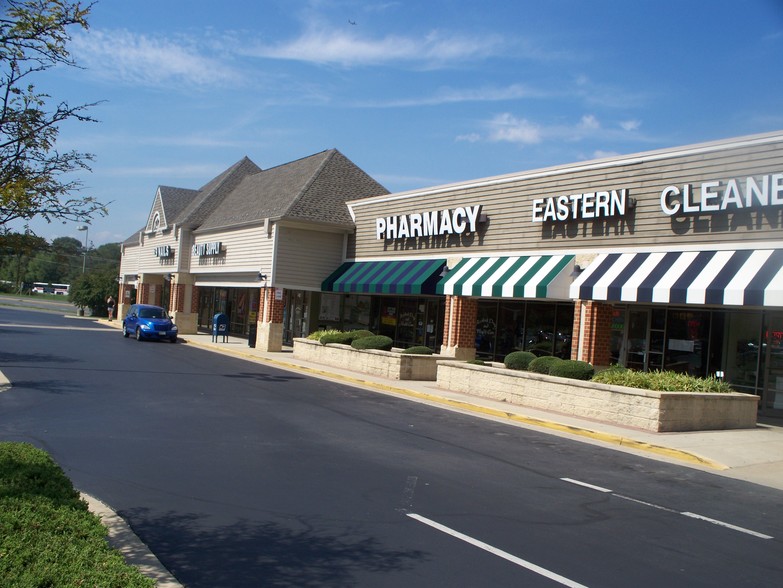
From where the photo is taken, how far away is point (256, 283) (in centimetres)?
3127

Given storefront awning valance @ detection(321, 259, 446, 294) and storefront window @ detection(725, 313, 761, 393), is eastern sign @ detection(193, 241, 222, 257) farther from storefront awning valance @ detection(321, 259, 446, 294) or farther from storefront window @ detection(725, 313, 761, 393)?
storefront window @ detection(725, 313, 761, 393)

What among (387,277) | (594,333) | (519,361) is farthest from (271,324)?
(594,333)

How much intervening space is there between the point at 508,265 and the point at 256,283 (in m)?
13.3

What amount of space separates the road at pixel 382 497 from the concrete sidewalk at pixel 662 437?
685 millimetres

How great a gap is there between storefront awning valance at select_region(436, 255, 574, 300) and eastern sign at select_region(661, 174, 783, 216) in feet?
11.2

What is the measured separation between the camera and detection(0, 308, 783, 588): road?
19.6ft

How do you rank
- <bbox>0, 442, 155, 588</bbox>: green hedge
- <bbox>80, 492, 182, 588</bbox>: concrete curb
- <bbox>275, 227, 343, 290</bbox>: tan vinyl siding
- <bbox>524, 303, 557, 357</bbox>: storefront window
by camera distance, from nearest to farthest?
<bbox>0, 442, 155, 588</bbox>: green hedge
<bbox>80, 492, 182, 588</bbox>: concrete curb
<bbox>524, 303, 557, 357</bbox>: storefront window
<bbox>275, 227, 343, 290</bbox>: tan vinyl siding

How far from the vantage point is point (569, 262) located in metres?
20.1

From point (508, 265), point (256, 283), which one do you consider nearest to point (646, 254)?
point (508, 265)

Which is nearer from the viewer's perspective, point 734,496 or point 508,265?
point 734,496

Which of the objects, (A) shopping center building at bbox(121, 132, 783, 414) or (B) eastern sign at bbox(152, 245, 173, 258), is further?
(B) eastern sign at bbox(152, 245, 173, 258)

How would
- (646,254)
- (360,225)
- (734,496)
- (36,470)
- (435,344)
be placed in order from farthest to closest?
(360,225) < (435,344) < (646,254) < (734,496) < (36,470)

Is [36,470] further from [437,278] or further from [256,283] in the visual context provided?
[256,283]

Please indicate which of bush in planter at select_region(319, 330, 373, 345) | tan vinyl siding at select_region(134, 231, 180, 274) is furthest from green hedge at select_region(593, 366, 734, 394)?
tan vinyl siding at select_region(134, 231, 180, 274)
